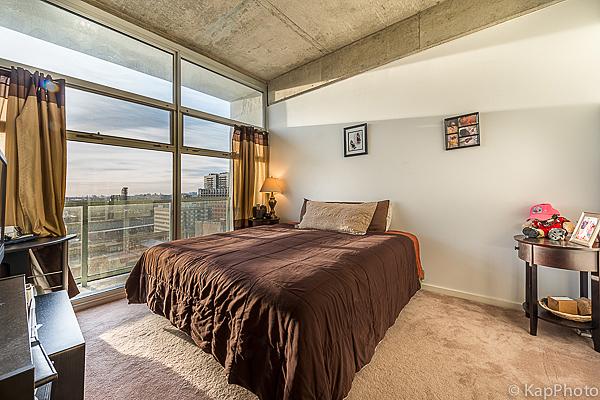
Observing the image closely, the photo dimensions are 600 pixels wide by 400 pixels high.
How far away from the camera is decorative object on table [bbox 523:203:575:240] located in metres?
1.94

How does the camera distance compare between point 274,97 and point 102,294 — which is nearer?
point 102,294

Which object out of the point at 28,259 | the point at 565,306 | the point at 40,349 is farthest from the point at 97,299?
the point at 565,306

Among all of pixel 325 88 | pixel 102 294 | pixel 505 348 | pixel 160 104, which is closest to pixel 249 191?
pixel 160 104

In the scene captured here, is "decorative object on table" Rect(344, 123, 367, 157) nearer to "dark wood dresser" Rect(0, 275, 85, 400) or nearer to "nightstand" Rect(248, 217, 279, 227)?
"nightstand" Rect(248, 217, 279, 227)

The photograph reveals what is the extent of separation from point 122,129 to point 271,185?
2028mm

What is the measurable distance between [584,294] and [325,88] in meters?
3.50

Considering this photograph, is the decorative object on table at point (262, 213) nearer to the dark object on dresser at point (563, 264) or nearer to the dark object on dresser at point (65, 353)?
the dark object on dresser at point (65, 353)

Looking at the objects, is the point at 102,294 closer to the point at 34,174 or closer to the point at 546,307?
the point at 34,174

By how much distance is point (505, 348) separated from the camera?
1778mm

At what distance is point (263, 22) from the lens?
2977mm

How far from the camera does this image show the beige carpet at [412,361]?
1.43 meters

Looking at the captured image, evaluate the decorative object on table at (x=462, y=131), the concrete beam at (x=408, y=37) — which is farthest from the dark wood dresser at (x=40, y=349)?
the concrete beam at (x=408, y=37)

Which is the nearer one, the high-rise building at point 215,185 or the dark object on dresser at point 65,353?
the dark object on dresser at point 65,353

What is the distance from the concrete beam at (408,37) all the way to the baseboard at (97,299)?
140 inches
